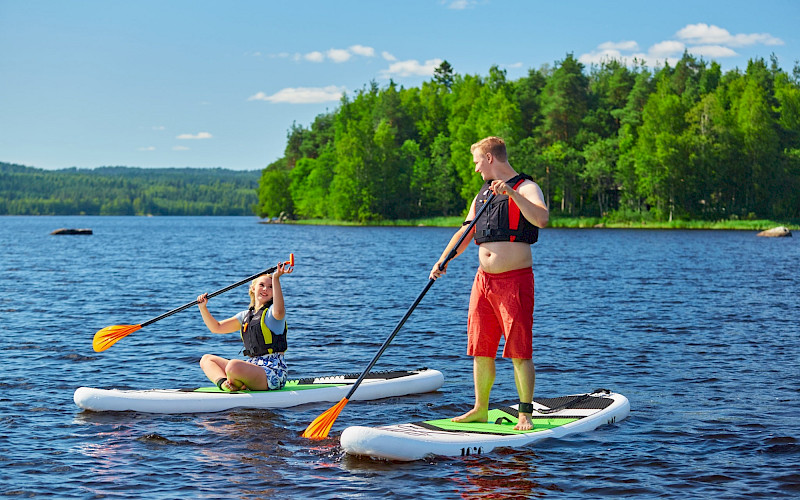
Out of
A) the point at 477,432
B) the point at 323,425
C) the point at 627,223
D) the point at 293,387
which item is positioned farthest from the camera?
the point at 627,223

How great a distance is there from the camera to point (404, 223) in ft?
333

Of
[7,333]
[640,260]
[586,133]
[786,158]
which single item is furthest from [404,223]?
[7,333]

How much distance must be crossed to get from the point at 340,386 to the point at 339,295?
14.4 meters

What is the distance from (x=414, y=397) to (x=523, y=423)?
2.70 m

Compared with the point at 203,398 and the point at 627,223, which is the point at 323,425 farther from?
the point at 627,223

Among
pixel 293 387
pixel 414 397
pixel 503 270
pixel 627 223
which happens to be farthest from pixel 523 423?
pixel 627 223

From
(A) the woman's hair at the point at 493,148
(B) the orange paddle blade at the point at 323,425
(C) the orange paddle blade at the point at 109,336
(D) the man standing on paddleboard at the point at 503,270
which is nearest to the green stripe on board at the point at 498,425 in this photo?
(D) the man standing on paddleboard at the point at 503,270

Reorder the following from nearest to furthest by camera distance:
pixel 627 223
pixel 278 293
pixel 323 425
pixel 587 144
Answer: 1. pixel 323 425
2. pixel 278 293
3. pixel 627 223
4. pixel 587 144

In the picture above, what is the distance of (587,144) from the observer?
310 feet

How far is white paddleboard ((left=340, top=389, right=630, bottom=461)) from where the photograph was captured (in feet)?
24.6

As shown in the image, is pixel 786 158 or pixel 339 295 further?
pixel 786 158

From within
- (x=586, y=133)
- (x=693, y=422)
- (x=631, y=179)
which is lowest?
(x=693, y=422)

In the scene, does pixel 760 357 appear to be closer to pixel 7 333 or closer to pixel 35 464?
pixel 35 464

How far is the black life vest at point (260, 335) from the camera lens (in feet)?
30.7
